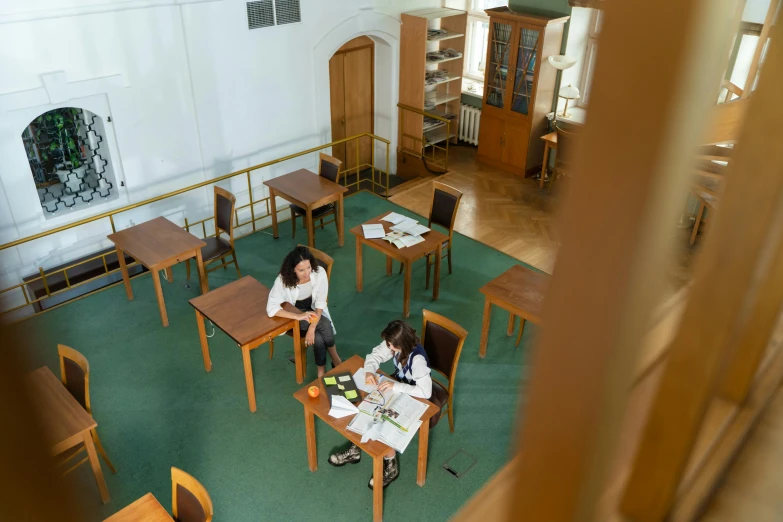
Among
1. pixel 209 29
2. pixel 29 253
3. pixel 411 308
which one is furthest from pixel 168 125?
pixel 411 308

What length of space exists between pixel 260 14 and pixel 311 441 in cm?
560

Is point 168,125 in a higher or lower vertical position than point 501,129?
higher

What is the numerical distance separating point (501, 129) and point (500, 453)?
6325 millimetres

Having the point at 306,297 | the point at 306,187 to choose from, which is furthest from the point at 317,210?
the point at 306,297

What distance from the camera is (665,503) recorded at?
0.80 meters

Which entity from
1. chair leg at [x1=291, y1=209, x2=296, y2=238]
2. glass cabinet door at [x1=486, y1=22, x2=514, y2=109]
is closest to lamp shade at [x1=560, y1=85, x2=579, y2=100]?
glass cabinet door at [x1=486, y1=22, x2=514, y2=109]

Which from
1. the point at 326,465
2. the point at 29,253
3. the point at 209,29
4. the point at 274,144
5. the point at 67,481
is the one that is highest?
the point at 67,481

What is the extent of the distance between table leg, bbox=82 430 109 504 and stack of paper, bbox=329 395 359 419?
1611mm

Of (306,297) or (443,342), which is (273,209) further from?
(443,342)

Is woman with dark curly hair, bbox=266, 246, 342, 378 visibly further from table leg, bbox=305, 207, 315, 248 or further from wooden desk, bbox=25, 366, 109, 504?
table leg, bbox=305, 207, 315, 248

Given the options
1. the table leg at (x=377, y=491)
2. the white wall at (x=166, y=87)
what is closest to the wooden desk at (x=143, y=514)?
the table leg at (x=377, y=491)

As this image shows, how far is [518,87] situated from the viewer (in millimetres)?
9641

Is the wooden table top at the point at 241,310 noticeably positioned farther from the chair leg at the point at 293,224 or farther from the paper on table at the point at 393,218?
the chair leg at the point at 293,224

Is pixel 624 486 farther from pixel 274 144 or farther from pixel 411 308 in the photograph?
pixel 274 144
